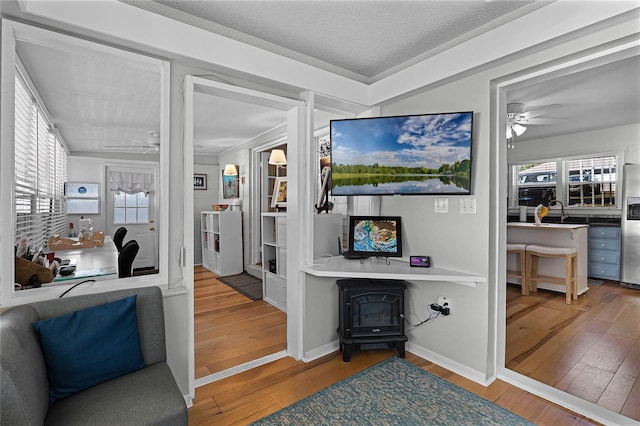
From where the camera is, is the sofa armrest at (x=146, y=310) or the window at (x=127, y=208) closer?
the sofa armrest at (x=146, y=310)

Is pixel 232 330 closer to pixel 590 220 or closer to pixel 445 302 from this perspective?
pixel 445 302

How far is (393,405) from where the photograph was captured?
2.01 m

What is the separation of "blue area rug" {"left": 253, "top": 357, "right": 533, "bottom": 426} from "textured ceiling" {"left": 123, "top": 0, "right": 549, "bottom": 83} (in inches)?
94.2

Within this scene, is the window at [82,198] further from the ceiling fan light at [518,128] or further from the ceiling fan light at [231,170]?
the ceiling fan light at [518,128]

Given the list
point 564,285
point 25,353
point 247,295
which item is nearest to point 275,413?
point 25,353

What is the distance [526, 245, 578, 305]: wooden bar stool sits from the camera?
3963 mm

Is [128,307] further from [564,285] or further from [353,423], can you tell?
[564,285]

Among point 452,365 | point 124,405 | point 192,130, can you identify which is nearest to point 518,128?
point 452,365

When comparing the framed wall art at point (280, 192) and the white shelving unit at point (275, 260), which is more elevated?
the framed wall art at point (280, 192)

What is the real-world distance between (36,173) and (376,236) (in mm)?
2290

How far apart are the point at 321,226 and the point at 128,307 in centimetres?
186

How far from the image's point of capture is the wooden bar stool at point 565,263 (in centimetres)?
396

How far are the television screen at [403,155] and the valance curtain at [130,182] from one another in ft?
4.37

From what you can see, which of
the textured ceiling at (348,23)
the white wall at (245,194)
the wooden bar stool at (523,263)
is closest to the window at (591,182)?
the wooden bar stool at (523,263)
